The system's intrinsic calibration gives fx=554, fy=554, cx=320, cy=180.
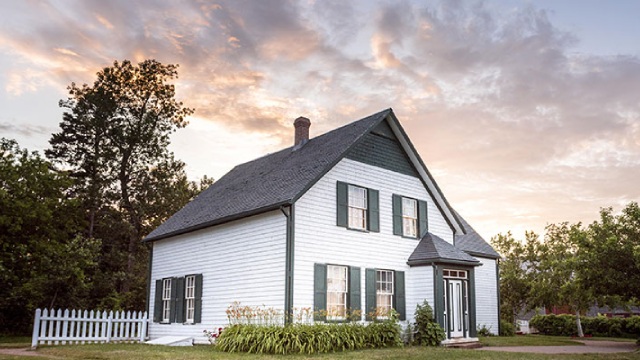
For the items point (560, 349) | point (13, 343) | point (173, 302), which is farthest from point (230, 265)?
point (560, 349)

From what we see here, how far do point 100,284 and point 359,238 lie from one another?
18.8 meters

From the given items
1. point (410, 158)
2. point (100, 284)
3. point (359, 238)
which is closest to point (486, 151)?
point (410, 158)

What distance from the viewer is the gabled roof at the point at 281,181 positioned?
16.6 metres

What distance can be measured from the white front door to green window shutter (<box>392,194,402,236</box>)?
233 centimetres

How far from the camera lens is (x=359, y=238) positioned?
1742 centimetres

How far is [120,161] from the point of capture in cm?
3284

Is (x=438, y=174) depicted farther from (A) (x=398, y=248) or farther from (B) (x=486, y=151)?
(A) (x=398, y=248)

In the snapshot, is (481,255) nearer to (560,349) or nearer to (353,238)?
(560,349)

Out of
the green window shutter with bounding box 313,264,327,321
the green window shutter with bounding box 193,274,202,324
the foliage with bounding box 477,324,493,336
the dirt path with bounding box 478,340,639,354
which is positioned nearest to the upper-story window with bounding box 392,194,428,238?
the green window shutter with bounding box 313,264,327,321

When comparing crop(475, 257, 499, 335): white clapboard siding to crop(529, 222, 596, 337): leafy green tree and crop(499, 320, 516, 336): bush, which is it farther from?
crop(529, 222, 596, 337): leafy green tree

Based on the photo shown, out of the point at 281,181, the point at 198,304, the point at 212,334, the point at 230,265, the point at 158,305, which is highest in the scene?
the point at 281,181

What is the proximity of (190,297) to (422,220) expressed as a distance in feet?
28.0

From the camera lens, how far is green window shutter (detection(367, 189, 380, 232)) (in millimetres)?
17906

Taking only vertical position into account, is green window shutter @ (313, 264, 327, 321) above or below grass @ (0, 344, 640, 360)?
above
